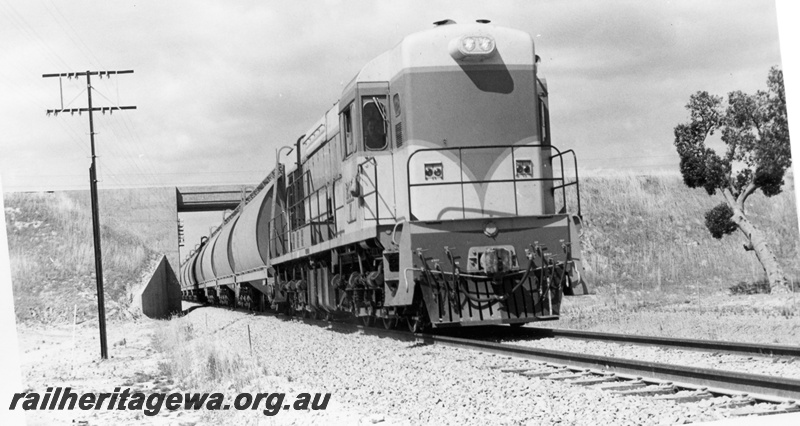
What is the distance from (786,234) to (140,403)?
24.2 m

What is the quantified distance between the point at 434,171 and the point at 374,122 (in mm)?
1216

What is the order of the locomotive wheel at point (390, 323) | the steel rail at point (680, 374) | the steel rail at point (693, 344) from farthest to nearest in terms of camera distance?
the locomotive wheel at point (390, 323) < the steel rail at point (693, 344) < the steel rail at point (680, 374)

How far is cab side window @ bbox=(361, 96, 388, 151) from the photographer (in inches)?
433

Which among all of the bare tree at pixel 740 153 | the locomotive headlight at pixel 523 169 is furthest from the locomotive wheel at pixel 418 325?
the bare tree at pixel 740 153

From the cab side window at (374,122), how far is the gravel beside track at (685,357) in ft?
10.3

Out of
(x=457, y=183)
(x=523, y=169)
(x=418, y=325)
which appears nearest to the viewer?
(x=457, y=183)

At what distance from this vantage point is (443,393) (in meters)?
Answer: 6.82

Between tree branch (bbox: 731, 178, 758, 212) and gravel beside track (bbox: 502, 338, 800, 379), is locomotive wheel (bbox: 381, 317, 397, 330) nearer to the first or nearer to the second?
gravel beside track (bbox: 502, 338, 800, 379)

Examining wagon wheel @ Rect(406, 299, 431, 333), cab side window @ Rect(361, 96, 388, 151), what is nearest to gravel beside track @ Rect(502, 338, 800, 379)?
wagon wheel @ Rect(406, 299, 431, 333)

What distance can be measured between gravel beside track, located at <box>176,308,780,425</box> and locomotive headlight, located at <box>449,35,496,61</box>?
12.2ft

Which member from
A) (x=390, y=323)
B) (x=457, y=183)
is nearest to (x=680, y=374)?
(x=457, y=183)

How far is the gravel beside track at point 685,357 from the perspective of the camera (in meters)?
7.41

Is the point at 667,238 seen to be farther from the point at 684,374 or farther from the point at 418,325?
the point at 684,374

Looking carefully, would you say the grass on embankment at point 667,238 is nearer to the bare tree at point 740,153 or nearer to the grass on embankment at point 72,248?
the bare tree at point 740,153
